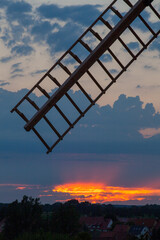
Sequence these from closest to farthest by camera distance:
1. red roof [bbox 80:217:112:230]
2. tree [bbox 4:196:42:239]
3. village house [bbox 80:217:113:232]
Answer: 1. tree [bbox 4:196:42:239]
2. village house [bbox 80:217:113:232]
3. red roof [bbox 80:217:112:230]

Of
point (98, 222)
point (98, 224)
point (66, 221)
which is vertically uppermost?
point (98, 222)

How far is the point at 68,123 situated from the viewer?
11.8 m

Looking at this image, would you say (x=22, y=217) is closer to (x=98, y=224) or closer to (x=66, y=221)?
(x=66, y=221)

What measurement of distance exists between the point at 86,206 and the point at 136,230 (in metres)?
31.3

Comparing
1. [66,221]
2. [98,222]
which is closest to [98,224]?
[98,222]

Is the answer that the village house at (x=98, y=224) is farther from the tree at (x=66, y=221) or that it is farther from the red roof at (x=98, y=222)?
the tree at (x=66, y=221)

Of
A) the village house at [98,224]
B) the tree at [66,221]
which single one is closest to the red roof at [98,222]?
the village house at [98,224]

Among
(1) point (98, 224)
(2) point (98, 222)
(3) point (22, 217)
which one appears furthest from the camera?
(2) point (98, 222)

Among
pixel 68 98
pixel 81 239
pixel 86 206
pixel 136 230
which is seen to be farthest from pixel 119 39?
pixel 86 206

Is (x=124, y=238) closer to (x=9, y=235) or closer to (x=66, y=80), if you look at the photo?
(x=9, y=235)

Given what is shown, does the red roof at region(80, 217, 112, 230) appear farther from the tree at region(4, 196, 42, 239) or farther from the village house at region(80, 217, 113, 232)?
the tree at region(4, 196, 42, 239)

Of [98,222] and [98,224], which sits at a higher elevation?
[98,222]

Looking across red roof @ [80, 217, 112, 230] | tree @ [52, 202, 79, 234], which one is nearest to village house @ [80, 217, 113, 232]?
red roof @ [80, 217, 112, 230]

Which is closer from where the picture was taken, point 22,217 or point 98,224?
point 22,217
